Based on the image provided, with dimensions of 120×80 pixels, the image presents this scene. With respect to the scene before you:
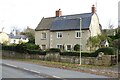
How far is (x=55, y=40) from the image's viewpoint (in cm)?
6072

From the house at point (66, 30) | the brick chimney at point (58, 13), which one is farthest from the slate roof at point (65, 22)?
the brick chimney at point (58, 13)

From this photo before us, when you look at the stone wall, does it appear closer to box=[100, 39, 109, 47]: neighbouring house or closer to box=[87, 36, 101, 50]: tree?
box=[87, 36, 101, 50]: tree

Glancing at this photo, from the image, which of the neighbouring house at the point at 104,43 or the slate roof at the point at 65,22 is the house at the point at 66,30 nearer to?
the slate roof at the point at 65,22

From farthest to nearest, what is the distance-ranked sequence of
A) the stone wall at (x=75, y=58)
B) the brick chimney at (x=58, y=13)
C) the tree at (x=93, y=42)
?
1. the brick chimney at (x=58, y=13)
2. the tree at (x=93, y=42)
3. the stone wall at (x=75, y=58)

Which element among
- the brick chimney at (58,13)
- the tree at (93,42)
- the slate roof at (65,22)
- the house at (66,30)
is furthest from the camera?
the brick chimney at (58,13)

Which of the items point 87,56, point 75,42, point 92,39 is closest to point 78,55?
point 87,56

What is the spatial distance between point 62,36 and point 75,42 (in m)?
4.06

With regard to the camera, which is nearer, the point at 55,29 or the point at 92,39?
the point at 92,39

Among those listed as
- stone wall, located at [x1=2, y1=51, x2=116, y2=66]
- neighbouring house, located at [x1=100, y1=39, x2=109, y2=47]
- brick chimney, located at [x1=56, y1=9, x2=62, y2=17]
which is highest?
brick chimney, located at [x1=56, y1=9, x2=62, y2=17]

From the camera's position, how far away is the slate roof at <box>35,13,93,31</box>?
183 ft

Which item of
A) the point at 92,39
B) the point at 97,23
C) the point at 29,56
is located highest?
the point at 97,23

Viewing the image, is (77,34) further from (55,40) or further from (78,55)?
(78,55)

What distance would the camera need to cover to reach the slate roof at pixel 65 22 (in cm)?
5591

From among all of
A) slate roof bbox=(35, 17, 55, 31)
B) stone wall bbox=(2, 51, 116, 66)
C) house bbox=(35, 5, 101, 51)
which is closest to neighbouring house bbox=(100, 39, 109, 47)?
house bbox=(35, 5, 101, 51)
